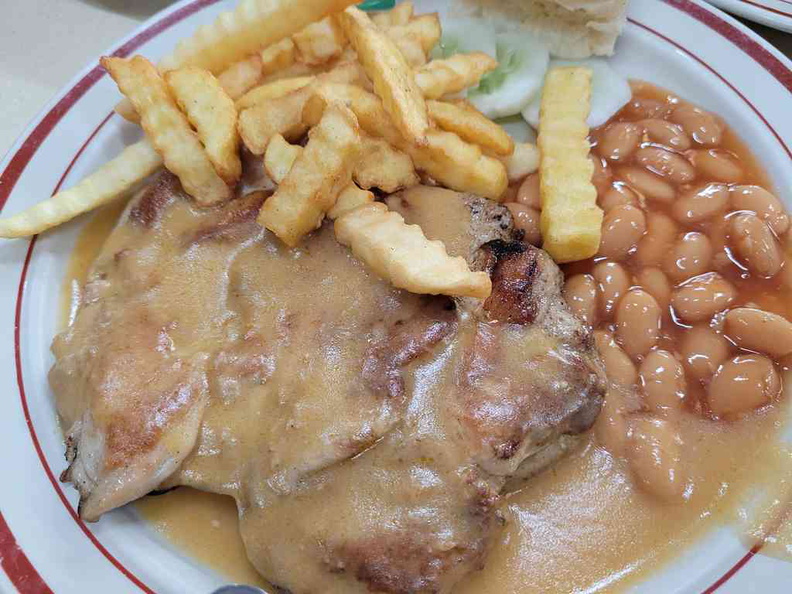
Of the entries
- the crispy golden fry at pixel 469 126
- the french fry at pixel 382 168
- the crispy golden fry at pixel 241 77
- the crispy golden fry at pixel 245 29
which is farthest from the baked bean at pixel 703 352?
the crispy golden fry at pixel 241 77

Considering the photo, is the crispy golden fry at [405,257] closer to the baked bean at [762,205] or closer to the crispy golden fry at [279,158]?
the crispy golden fry at [279,158]

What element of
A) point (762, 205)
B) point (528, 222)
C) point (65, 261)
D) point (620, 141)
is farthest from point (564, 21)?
point (65, 261)

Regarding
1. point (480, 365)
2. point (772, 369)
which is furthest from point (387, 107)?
point (772, 369)

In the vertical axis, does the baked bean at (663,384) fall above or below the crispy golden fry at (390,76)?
below

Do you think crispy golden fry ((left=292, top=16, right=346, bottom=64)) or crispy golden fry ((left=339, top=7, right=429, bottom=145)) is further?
crispy golden fry ((left=292, top=16, right=346, bottom=64))

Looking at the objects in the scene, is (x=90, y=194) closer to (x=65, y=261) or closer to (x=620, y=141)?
(x=65, y=261)

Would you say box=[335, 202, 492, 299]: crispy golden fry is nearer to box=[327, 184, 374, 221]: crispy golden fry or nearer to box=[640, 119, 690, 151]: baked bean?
box=[327, 184, 374, 221]: crispy golden fry

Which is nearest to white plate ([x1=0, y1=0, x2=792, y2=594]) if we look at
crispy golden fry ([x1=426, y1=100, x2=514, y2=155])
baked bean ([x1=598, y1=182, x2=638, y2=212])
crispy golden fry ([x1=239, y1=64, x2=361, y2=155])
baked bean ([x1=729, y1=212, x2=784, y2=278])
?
baked bean ([x1=729, y1=212, x2=784, y2=278])
